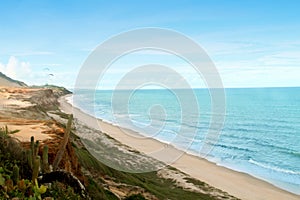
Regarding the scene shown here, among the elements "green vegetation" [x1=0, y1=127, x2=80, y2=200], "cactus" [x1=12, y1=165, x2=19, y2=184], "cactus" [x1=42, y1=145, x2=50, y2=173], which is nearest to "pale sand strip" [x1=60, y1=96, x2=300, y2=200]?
"cactus" [x1=42, y1=145, x2=50, y2=173]

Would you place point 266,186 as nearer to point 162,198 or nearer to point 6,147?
point 162,198

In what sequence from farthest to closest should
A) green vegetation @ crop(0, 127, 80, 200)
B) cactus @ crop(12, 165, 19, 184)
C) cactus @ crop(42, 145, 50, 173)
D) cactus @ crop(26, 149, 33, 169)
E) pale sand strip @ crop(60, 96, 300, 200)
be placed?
pale sand strip @ crop(60, 96, 300, 200), cactus @ crop(42, 145, 50, 173), cactus @ crop(26, 149, 33, 169), cactus @ crop(12, 165, 19, 184), green vegetation @ crop(0, 127, 80, 200)

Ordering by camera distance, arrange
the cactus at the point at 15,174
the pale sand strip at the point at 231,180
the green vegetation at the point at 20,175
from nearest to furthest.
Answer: the green vegetation at the point at 20,175 < the cactus at the point at 15,174 < the pale sand strip at the point at 231,180

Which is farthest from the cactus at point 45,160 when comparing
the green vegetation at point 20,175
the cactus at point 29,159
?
the cactus at point 29,159

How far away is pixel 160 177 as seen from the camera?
25.6m

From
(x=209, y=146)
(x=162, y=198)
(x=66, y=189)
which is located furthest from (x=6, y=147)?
(x=209, y=146)

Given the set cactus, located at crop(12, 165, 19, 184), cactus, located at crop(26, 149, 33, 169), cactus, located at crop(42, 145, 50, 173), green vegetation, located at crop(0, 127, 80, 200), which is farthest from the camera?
cactus, located at crop(42, 145, 50, 173)

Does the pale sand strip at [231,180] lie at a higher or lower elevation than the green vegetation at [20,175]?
lower

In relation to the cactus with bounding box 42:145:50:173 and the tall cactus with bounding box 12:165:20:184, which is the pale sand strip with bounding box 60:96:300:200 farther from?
the tall cactus with bounding box 12:165:20:184

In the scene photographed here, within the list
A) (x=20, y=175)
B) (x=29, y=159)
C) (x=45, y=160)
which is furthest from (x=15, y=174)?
(x=45, y=160)

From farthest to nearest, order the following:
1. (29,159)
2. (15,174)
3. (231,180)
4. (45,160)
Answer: (231,180) → (45,160) → (29,159) → (15,174)

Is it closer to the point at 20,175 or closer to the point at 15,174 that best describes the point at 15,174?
the point at 15,174

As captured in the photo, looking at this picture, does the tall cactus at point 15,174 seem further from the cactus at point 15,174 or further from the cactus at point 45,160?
the cactus at point 45,160

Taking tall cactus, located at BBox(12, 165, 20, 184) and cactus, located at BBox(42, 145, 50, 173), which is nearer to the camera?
tall cactus, located at BBox(12, 165, 20, 184)
